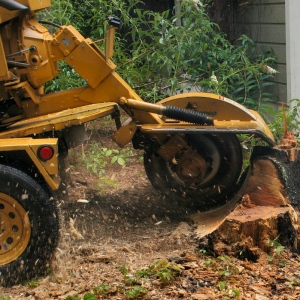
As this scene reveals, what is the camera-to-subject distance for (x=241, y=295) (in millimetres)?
4449

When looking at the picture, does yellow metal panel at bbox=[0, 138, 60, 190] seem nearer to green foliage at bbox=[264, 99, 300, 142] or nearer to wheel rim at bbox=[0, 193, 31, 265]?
wheel rim at bbox=[0, 193, 31, 265]

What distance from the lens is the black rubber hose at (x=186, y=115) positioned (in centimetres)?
585

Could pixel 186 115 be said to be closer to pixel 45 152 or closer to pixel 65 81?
pixel 45 152

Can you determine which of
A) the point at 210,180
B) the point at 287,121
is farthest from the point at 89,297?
the point at 287,121

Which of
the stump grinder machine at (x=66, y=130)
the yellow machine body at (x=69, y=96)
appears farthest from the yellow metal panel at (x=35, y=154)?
the yellow machine body at (x=69, y=96)

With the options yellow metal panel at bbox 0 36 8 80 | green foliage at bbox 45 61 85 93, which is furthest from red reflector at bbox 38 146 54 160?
green foliage at bbox 45 61 85 93

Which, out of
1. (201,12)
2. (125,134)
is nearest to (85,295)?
(125,134)

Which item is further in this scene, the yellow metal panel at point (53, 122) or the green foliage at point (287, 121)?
the green foliage at point (287, 121)

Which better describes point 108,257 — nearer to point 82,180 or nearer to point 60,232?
point 60,232

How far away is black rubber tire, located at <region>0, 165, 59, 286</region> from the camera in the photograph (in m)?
5.09

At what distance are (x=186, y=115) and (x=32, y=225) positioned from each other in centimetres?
171

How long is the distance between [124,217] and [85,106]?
124 cm

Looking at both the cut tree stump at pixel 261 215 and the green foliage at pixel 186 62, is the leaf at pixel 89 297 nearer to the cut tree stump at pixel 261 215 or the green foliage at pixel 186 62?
the cut tree stump at pixel 261 215

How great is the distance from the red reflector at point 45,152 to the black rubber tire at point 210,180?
5.03 ft
